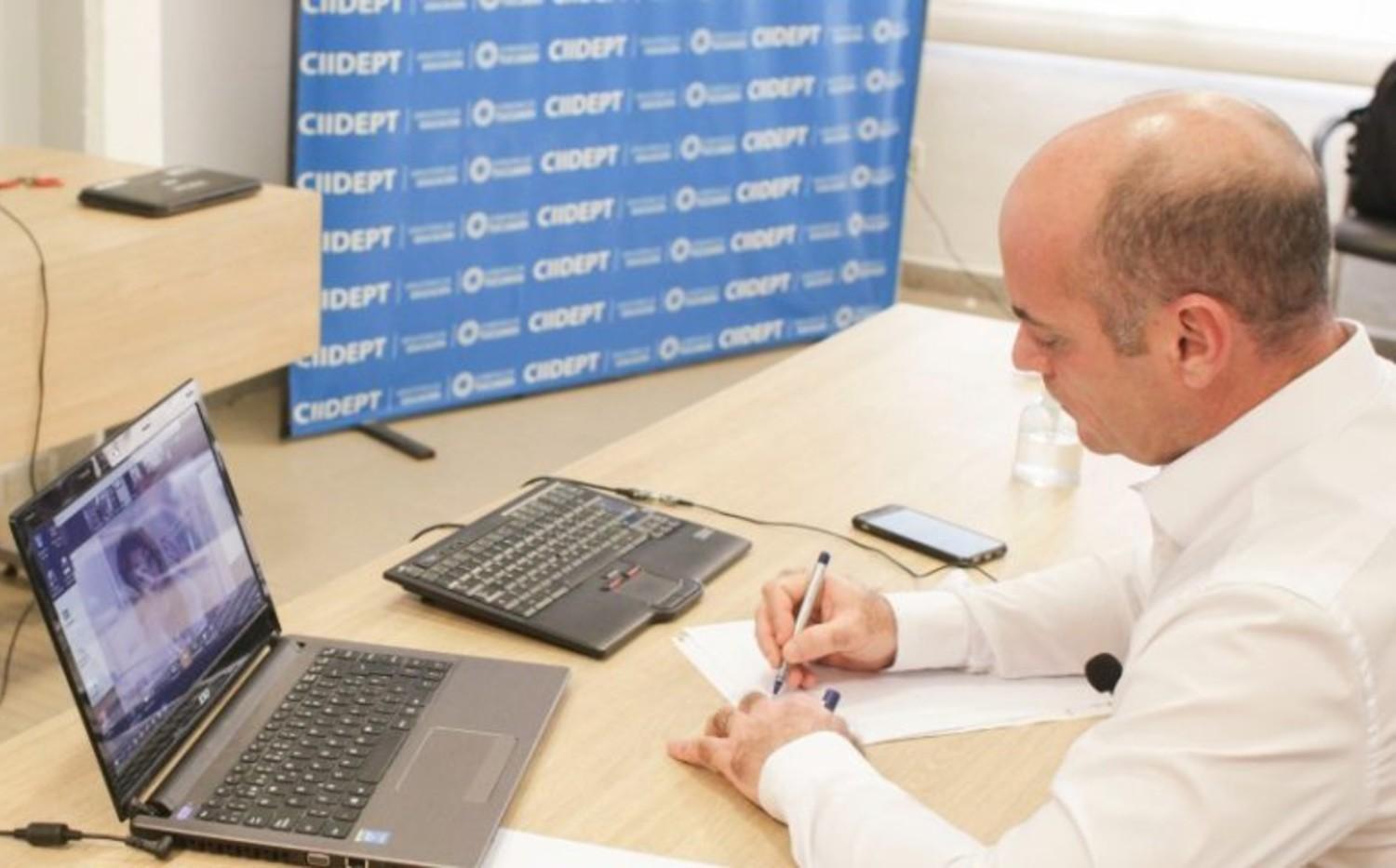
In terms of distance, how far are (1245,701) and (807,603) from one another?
55 cm

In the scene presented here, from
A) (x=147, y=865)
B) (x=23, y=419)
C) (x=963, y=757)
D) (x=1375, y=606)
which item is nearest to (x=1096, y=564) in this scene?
(x=963, y=757)

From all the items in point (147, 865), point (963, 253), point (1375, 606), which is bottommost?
point (963, 253)

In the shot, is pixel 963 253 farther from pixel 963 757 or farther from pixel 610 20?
pixel 963 757

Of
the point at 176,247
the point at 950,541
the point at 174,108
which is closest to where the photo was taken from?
the point at 950,541

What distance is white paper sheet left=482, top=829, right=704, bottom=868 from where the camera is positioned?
134cm

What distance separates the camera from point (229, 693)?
4.95 ft

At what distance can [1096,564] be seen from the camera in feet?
5.84

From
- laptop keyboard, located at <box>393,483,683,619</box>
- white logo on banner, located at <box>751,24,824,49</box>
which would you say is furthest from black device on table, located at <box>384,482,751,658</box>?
white logo on banner, located at <box>751,24,824,49</box>

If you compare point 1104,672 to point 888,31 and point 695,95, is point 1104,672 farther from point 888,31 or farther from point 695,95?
point 888,31

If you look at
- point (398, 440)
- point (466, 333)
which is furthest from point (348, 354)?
point (466, 333)

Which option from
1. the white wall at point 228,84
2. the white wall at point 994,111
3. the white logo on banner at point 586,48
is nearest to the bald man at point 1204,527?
the white wall at point 228,84

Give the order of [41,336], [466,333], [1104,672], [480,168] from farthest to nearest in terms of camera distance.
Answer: [466,333]
[480,168]
[41,336]
[1104,672]

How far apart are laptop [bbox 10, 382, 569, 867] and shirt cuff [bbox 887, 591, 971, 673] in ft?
1.09

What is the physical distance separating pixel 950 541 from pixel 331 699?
0.74 m
